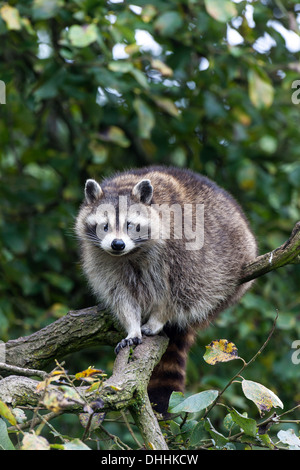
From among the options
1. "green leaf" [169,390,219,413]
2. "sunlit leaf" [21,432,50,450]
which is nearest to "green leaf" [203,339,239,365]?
"green leaf" [169,390,219,413]

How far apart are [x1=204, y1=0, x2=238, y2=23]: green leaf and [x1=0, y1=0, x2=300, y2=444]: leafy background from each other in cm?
1

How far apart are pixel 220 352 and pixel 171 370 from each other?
1.19 m

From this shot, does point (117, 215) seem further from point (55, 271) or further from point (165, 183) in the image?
point (55, 271)

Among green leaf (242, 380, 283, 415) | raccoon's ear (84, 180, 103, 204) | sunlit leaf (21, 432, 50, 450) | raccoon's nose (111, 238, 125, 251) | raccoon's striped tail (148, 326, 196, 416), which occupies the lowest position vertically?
raccoon's striped tail (148, 326, 196, 416)

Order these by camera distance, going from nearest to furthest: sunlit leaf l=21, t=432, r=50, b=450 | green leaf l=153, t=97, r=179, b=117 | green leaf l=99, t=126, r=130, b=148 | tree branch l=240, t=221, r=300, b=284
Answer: sunlit leaf l=21, t=432, r=50, b=450 < tree branch l=240, t=221, r=300, b=284 < green leaf l=153, t=97, r=179, b=117 < green leaf l=99, t=126, r=130, b=148

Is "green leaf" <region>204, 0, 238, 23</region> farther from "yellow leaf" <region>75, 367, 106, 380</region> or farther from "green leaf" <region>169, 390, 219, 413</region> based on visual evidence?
"yellow leaf" <region>75, 367, 106, 380</region>

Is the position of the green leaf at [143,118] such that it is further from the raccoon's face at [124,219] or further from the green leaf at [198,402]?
the green leaf at [198,402]

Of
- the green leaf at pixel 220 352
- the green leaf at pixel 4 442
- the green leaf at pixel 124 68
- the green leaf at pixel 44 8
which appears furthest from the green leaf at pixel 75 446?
the green leaf at pixel 44 8

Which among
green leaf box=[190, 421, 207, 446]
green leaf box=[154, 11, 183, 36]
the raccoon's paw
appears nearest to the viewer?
green leaf box=[190, 421, 207, 446]

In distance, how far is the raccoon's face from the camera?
3352mm

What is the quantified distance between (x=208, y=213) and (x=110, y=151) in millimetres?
2067

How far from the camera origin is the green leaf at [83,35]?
3.78 m

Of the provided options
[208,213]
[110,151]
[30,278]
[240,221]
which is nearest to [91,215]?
[208,213]

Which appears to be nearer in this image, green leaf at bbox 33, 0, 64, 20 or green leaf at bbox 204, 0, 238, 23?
green leaf at bbox 204, 0, 238, 23
